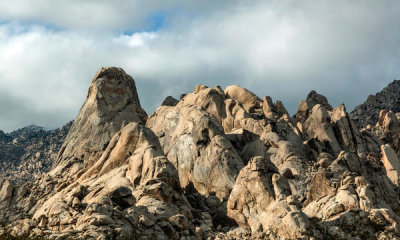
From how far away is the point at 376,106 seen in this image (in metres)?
191

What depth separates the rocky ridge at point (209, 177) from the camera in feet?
206

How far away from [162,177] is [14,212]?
27.0 meters

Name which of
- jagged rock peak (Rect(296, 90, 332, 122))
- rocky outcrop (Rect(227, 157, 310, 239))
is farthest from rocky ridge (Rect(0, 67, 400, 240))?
jagged rock peak (Rect(296, 90, 332, 122))

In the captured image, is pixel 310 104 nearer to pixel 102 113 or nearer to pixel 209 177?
pixel 102 113

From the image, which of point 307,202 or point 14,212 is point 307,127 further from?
point 14,212

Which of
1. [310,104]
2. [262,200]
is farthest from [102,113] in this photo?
[310,104]

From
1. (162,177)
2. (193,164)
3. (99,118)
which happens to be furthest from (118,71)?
(162,177)

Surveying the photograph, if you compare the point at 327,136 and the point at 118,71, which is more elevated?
the point at 118,71

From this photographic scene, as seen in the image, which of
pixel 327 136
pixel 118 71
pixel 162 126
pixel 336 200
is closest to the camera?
pixel 336 200

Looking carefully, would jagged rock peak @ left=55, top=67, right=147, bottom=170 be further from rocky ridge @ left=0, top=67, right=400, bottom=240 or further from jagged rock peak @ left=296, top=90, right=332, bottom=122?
jagged rock peak @ left=296, top=90, right=332, bottom=122

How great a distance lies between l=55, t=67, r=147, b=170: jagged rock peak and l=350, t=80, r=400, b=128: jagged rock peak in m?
90.0

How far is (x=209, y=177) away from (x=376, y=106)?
125364 millimetres

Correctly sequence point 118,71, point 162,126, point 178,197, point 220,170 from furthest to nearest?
point 118,71
point 162,126
point 220,170
point 178,197

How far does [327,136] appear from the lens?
364ft
